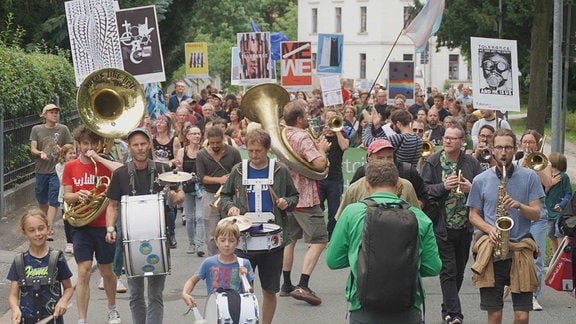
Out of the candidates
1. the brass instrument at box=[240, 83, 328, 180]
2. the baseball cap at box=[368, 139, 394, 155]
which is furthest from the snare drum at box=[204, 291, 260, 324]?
the brass instrument at box=[240, 83, 328, 180]

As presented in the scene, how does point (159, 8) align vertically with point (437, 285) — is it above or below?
above

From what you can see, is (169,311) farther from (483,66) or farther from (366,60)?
(366,60)

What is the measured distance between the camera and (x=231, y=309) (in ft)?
24.5

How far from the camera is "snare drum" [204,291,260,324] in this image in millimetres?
7438

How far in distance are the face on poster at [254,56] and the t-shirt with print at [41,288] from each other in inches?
567

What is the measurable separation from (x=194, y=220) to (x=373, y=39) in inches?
2876

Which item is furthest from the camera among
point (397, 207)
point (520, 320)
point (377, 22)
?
point (377, 22)

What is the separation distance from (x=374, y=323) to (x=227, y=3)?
6869cm

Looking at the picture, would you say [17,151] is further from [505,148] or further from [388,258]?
[388,258]

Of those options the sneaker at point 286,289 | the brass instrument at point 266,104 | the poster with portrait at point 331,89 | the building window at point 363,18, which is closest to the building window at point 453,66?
the building window at point 363,18

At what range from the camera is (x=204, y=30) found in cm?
7494

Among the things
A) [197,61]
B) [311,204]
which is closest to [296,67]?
[311,204]

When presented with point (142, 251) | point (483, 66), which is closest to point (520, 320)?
point (142, 251)

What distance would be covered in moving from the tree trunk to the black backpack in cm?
1909
